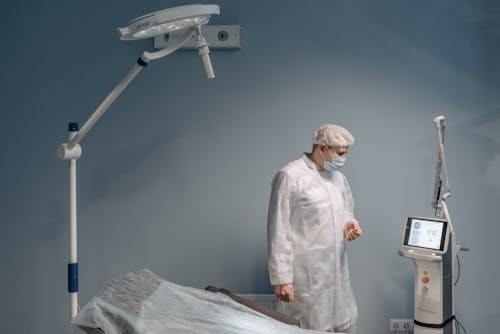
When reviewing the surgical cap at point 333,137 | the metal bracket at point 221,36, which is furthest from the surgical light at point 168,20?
the metal bracket at point 221,36

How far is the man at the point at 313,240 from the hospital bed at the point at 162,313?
0.58 m

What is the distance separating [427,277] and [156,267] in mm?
1402

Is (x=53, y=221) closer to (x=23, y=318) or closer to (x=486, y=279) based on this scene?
(x=23, y=318)

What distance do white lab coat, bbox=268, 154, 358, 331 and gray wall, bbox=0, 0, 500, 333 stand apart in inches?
16.6

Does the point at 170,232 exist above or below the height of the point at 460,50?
below

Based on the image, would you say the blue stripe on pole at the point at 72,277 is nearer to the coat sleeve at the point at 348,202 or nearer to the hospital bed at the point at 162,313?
the hospital bed at the point at 162,313

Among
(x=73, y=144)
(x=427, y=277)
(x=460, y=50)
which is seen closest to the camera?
(x=73, y=144)

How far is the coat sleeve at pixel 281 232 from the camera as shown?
108 inches

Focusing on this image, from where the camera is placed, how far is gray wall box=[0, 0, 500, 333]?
3.20 m

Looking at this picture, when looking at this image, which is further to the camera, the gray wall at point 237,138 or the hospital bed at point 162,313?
the gray wall at point 237,138

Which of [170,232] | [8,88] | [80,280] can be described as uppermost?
[8,88]

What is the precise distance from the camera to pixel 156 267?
3.33m

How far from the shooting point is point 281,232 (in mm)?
2764

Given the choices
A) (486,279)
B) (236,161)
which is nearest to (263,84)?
(236,161)
